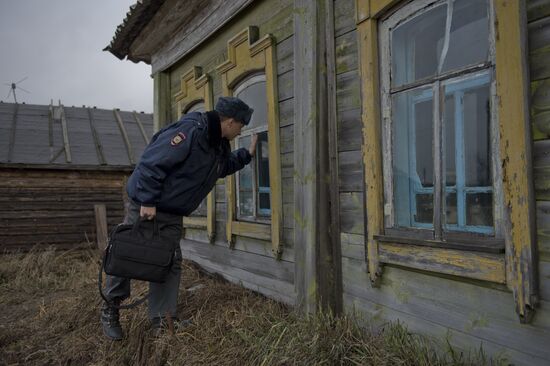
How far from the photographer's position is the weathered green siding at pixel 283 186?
3.92m

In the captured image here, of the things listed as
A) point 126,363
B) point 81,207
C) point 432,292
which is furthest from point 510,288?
point 81,207

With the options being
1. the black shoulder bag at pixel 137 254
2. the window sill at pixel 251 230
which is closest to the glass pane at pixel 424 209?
the window sill at pixel 251 230

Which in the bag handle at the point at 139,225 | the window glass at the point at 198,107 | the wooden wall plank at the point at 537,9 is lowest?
the bag handle at the point at 139,225

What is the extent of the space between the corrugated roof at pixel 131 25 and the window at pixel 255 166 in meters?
1.88

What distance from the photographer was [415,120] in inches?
110

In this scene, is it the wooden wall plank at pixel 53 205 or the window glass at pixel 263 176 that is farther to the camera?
the wooden wall plank at pixel 53 205

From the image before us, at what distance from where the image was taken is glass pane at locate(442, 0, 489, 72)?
232cm

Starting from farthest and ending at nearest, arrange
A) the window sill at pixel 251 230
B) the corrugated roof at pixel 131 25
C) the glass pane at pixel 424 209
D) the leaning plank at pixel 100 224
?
1. the leaning plank at pixel 100 224
2. the corrugated roof at pixel 131 25
3. the window sill at pixel 251 230
4. the glass pane at pixel 424 209

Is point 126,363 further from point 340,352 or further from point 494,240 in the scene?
point 494,240

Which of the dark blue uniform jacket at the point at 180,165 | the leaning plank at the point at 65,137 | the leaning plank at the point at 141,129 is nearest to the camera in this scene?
the dark blue uniform jacket at the point at 180,165

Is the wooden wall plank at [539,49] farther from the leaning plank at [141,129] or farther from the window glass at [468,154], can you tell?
the leaning plank at [141,129]

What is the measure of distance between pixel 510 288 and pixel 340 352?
1033 mm

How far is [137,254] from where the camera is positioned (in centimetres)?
326

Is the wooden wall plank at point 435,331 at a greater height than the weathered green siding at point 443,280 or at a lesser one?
lesser
